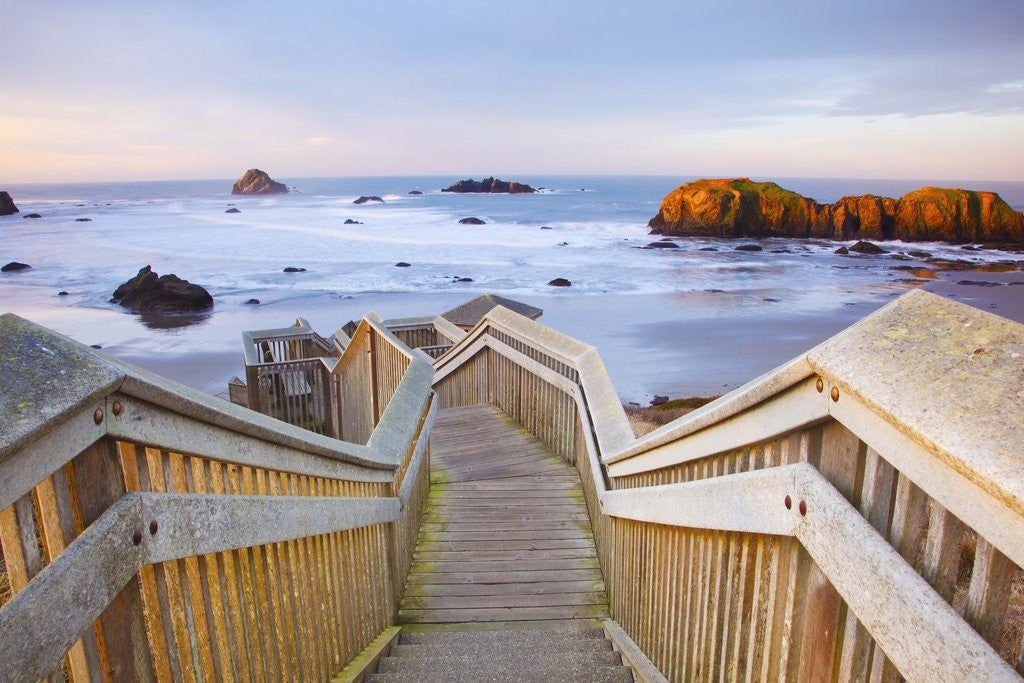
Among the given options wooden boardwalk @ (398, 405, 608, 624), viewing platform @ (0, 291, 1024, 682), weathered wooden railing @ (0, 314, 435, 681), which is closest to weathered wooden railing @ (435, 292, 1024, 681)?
viewing platform @ (0, 291, 1024, 682)

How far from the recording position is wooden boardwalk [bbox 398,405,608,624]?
511cm

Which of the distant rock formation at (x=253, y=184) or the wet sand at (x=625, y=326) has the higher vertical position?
the distant rock formation at (x=253, y=184)

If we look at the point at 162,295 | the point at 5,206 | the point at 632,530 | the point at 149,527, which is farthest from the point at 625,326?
the point at 5,206

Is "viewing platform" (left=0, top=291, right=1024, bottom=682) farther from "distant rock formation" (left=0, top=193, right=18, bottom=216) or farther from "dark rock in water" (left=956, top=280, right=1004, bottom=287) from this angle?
"distant rock formation" (left=0, top=193, right=18, bottom=216)

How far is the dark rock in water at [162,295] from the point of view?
100 ft

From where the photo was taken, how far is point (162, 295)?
30.7 m

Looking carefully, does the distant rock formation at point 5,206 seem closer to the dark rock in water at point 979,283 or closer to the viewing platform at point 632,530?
the dark rock in water at point 979,283

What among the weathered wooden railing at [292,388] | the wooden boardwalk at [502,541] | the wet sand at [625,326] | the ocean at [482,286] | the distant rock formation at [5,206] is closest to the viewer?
the wooden boardwalk at [502,541]

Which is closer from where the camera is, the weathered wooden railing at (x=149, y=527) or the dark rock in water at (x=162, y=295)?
the weathered wooden railing at (x=149, y=527)

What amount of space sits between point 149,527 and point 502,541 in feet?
15.0

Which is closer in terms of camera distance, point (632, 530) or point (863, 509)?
point (863, 509)

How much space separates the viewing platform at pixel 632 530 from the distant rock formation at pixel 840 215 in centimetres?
6571

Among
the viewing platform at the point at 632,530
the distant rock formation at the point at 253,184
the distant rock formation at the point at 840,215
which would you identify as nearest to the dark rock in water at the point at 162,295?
the viewing platform at the point at 632,530

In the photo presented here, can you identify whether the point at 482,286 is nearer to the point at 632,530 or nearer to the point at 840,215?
the point at 632,530
